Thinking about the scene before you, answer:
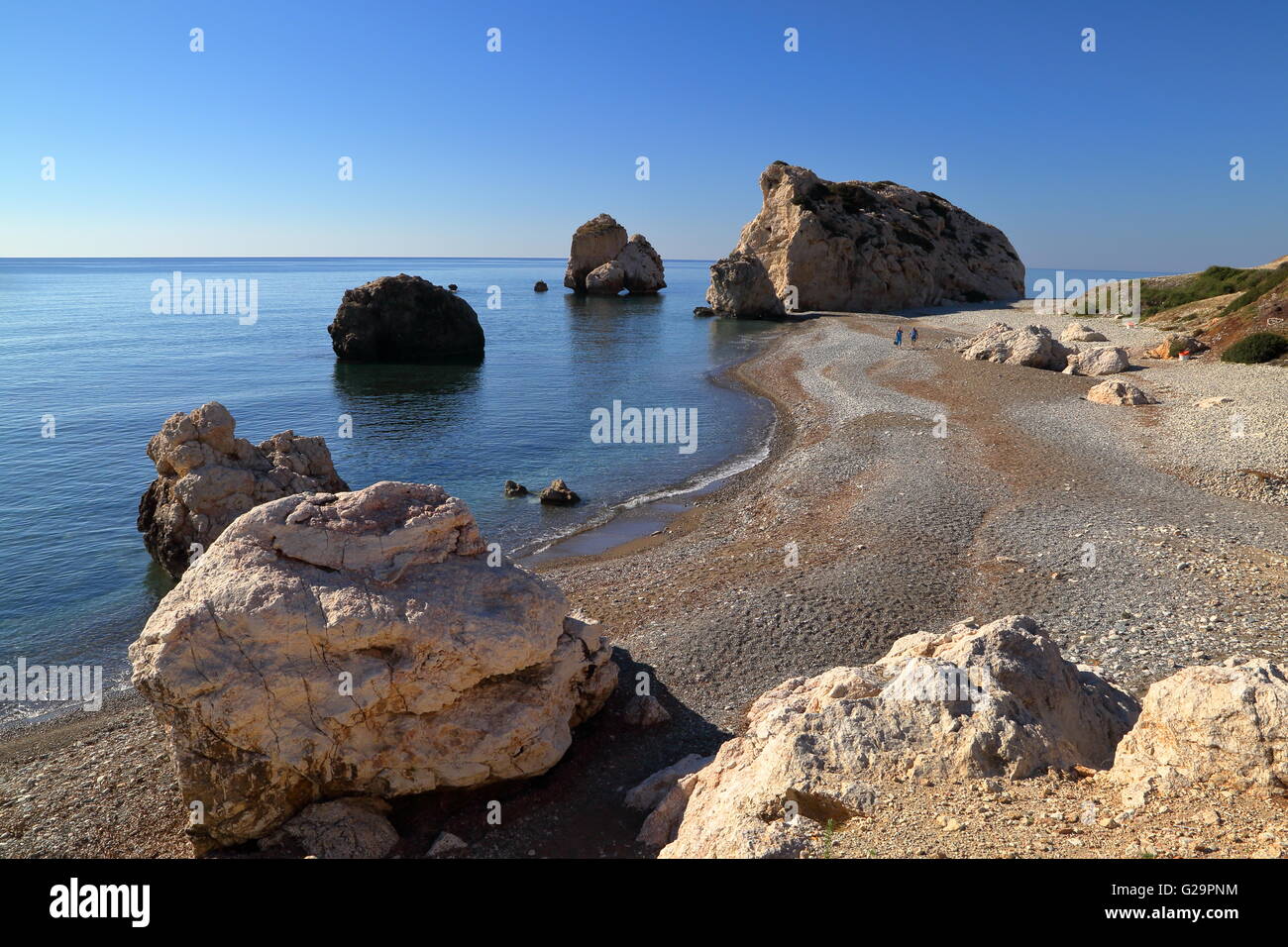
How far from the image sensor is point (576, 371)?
55.8 m

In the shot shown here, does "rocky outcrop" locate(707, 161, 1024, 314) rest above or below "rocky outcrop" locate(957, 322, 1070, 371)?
above

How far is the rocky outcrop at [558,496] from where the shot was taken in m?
25.7

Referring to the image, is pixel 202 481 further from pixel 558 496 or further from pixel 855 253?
pixel 855 253

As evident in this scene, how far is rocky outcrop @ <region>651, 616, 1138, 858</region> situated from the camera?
22.2 ft

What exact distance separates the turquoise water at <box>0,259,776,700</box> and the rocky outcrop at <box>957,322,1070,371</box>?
47.9 ft

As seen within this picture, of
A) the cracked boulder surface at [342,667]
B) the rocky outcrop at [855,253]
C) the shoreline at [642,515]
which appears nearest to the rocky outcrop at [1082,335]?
the shoreline at [642,515]

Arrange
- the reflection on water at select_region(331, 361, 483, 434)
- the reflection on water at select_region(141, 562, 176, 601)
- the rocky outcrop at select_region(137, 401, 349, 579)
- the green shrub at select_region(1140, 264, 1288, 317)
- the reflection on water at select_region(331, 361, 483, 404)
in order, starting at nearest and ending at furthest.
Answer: the reflection on water at select_region(141, 562, 176, 601) < the rocky outcrop at select_region(137, 401, 349, 579) < the reflection on water at select_region(331, 361, 483, 434) < the reflection on water at select_region(331, 361, 483, 404) < the green shrub at select_region(1140, 264, 1288, 317)

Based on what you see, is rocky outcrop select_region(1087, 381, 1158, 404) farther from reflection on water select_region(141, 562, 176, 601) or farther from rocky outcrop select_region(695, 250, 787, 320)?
rocky outcrop select_region(695, 250, 787, 320)

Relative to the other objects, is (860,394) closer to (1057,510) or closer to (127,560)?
(1057,510)

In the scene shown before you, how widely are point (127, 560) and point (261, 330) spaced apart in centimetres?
6769

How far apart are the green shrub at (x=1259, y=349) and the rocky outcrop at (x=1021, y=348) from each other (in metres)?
7.60

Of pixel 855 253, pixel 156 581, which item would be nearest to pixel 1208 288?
pixel 855 253

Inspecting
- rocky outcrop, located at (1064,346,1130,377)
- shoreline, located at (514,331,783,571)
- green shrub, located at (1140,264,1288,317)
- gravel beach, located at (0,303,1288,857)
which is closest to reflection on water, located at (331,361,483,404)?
shoreline, located at (514,331,783,571)
